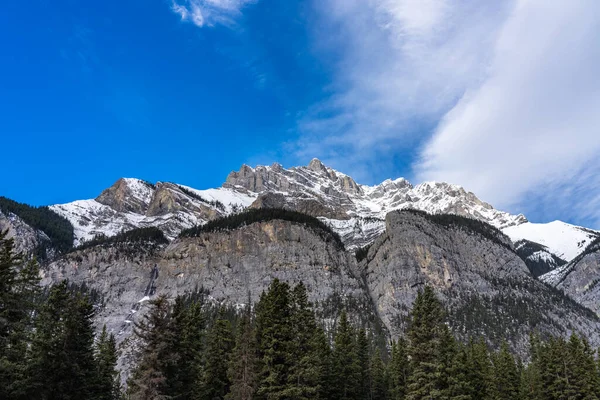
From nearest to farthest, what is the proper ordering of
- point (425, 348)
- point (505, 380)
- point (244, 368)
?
point (425, 348), point (244, 368), point (505, 380)

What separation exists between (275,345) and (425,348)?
37.1 ft

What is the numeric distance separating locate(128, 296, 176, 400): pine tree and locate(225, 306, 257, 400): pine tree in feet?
20.2

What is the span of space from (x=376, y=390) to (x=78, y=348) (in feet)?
139

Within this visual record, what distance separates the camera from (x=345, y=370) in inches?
1962

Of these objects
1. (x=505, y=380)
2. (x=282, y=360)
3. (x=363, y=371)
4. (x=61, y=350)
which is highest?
(x=363, y=371)

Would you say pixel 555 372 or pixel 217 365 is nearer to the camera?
pixel 217 365

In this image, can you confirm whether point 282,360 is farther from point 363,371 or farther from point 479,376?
point 479,376

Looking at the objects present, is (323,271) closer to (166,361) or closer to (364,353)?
(364,353)

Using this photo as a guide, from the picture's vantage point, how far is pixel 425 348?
3347 centimetres

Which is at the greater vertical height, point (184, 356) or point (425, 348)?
point (184, 356)

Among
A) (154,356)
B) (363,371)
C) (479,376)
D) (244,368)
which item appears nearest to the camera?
(154,356)

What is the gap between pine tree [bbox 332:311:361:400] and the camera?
48.4m

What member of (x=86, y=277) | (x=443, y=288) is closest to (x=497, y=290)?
(x=443, y=288)

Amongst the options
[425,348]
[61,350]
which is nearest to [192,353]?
[61,350]
